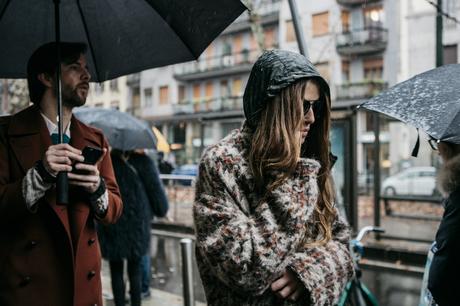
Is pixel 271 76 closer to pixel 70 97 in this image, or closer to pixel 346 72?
pixel 70 97

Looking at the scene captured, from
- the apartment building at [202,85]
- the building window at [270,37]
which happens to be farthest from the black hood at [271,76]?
the building window at [270,37]

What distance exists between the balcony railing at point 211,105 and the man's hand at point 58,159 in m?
39.3

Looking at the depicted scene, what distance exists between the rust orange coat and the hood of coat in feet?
5.41

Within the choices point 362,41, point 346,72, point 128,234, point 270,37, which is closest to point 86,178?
point 128,234

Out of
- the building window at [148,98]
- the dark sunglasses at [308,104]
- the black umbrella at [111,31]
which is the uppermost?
the building window at [148,98]

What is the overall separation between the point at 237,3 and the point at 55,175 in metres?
1.12

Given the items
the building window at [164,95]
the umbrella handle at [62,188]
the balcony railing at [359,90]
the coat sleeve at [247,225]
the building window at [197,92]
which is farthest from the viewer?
the building window at [164,95]

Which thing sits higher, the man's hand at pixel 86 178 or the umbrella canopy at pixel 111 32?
the umbrella canopy at pixel 111 32

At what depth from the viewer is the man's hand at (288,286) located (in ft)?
5.89

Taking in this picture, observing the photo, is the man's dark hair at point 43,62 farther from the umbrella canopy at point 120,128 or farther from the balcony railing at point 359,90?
the balcony railing at point 359,90

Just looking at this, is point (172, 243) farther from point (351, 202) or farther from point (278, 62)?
point (278, 62)

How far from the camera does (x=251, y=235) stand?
1.74 metres

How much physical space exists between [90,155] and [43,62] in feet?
1.95

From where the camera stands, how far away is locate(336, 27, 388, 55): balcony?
34.8 meters
